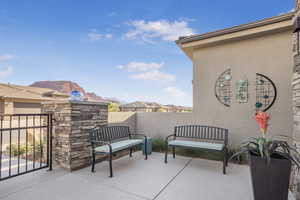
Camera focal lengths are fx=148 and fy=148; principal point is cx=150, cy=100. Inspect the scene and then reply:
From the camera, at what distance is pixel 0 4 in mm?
5500

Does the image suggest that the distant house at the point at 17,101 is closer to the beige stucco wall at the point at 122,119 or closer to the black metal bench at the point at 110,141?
the beige stucco wall at the point at 122,119

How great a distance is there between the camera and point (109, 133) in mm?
3988

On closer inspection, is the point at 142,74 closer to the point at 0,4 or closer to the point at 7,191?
the point at 0,4

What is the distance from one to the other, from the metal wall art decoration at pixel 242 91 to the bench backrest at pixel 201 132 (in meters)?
1.00

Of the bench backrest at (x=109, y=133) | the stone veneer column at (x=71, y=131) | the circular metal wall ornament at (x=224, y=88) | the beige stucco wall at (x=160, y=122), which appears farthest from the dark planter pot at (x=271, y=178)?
the stone veneer column at (x=71, y=131)

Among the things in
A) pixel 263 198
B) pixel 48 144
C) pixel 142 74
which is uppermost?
pixel 142 74

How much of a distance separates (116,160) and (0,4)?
7110mm

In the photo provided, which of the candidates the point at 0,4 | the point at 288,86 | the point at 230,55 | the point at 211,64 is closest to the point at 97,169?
the point at 211,64

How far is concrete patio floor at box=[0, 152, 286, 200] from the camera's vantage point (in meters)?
2.24

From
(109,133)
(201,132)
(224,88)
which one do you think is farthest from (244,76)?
(109,133)

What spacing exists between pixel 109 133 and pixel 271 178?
3.37 m

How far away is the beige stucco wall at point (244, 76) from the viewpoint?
3686mm

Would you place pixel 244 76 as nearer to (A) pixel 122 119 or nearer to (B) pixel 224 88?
(B) pixel 224 88

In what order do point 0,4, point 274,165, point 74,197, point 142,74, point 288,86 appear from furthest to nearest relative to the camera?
point 142,74, point 0,4, point 288,86, point 74,197, point 274,165
